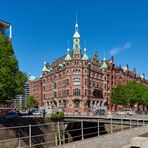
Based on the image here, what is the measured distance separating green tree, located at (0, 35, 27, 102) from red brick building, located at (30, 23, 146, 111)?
2578 inches

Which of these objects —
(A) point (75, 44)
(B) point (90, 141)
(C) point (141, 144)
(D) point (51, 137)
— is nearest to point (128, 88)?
(A) point (75, 44)

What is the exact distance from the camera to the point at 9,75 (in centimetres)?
3872

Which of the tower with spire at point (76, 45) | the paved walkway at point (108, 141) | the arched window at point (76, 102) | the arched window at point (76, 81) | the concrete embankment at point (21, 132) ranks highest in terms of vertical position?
the tower with spire at point (76, 45)

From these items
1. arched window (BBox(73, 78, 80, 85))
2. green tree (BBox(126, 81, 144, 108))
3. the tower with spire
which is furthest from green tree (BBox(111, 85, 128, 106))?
the tower with spire

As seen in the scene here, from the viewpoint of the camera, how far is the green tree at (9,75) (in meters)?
38.0

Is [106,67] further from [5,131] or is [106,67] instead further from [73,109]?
[5,131]

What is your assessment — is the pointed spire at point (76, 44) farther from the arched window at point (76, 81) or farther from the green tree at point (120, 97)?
the green tree at point (120, 97)

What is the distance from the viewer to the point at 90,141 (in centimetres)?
1647

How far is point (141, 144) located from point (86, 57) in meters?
102

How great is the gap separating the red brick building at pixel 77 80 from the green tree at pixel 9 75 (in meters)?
65.5

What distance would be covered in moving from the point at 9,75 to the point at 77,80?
68.9 meters

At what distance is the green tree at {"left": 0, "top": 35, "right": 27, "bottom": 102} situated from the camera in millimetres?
38000

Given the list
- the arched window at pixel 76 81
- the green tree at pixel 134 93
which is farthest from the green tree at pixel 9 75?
the arched window at pixel 76 81

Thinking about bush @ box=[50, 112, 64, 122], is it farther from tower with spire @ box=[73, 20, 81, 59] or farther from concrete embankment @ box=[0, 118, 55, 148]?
tower with spire @ box=[73, 20, 81, 59]
